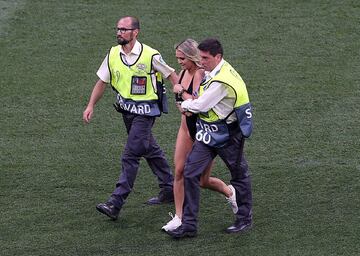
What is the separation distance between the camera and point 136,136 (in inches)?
359

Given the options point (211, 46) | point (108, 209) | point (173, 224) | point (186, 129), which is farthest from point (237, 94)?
point (108, 209)

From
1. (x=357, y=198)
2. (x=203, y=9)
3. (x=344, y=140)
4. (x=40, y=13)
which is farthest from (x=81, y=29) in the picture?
(x=357, y=198)

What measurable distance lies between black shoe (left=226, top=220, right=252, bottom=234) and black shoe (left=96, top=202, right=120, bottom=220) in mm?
1037

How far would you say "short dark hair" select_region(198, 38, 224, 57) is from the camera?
832cm

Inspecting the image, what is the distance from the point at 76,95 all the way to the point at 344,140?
3.33 m

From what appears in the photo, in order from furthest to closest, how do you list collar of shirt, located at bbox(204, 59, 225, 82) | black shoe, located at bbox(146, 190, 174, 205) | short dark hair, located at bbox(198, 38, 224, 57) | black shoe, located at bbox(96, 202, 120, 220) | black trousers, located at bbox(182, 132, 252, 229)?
black shoe, located at bbox(146, 190, 174, 205)
black shoe, located at bbox(96, 202, 120, 220)
black trousers, located at bbox(182, 132, 252, 229)
collar of shirt, located at bbox(204, 59, 225, 82)
short dark hair, located at bbox(198, 38, 224, 57)

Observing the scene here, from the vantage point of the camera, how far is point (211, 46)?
8336mm

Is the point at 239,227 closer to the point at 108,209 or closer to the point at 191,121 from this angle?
the point at 191,121

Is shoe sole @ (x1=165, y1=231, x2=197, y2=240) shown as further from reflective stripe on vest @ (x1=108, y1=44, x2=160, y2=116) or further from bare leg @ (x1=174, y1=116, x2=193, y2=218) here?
reflective stripe on vest @ (x1=108, y1=44, x2=160, y2=116)

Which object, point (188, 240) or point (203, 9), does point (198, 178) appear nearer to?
point (188, 240)

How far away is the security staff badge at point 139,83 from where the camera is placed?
29.8 feet

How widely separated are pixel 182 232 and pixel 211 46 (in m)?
1.62

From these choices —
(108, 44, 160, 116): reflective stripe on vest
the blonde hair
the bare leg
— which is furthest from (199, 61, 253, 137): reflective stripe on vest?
(108, 44, 160, 116): reflective stripe on vest

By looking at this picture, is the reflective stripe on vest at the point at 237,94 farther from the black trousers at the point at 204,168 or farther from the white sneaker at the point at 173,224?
the white sneaker at the point at 173,224
